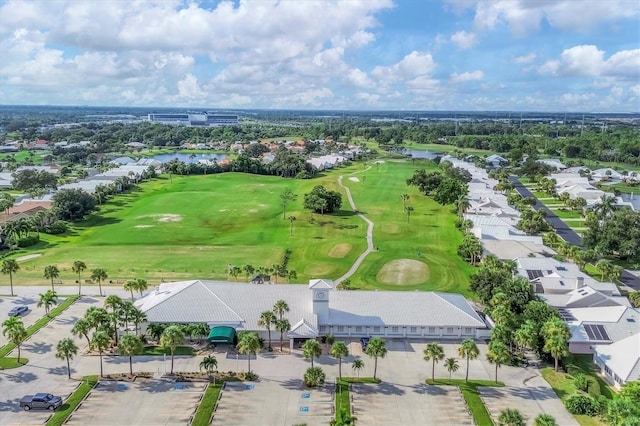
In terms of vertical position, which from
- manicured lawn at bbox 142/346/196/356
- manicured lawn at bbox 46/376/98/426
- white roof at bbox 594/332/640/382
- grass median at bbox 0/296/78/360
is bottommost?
manicured lawn at bbox 46/376/98/426

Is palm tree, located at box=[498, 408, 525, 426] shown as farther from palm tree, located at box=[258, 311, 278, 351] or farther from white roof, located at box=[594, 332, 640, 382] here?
palm tree, located at box=[258, 311, 278, 351]

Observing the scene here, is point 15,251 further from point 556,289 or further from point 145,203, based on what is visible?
point 556,289

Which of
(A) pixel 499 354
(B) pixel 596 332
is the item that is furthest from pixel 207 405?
(B) pixel 596 332

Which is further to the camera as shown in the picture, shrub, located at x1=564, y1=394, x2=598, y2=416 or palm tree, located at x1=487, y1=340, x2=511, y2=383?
palm tree, located at x1=487, y1=340, x2=511, y2=383

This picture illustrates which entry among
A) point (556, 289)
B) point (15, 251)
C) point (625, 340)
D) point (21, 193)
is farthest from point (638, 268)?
point (21, 193)

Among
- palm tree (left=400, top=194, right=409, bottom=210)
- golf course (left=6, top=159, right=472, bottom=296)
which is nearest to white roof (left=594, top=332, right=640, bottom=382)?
golf course (left=6, top=159, right=472, bottom=296)
